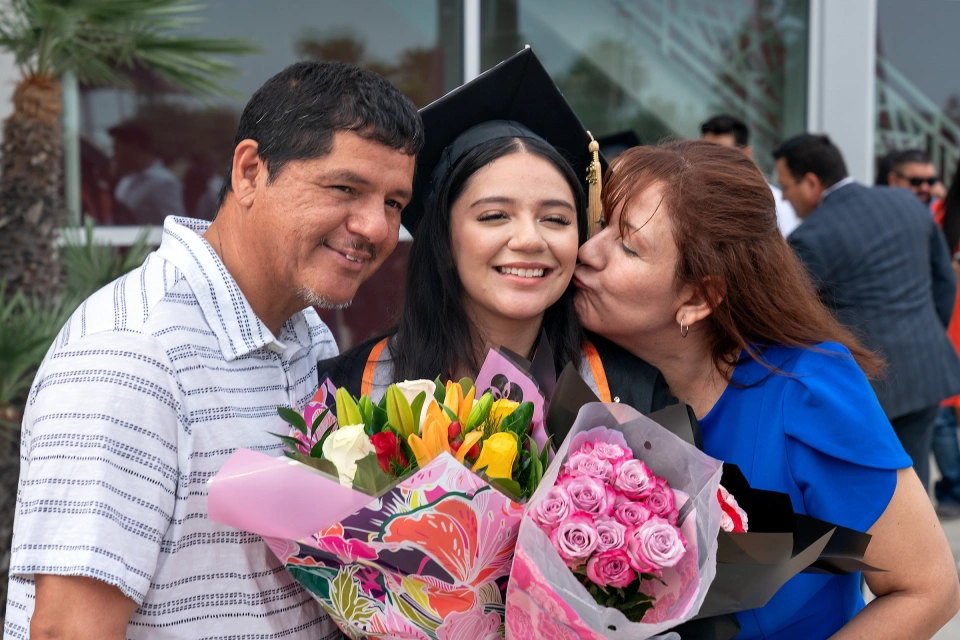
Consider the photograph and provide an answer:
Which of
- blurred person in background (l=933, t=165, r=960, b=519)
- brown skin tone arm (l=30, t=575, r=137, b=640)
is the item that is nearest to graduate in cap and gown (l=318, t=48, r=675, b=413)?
brown skin tone arm (l=30, t=575, r=137, b=640)

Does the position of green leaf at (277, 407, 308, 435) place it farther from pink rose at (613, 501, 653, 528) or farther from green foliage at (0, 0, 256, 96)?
green foliage at (0, 0, 256, 96)

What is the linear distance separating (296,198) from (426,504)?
656 millimetres

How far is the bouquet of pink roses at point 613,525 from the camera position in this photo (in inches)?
50.7

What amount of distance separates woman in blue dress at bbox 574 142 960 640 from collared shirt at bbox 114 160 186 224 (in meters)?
3.59

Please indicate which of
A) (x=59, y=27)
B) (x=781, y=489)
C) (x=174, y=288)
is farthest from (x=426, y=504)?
(x=59, y=27)

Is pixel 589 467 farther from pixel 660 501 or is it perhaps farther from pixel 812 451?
pixel 812 451

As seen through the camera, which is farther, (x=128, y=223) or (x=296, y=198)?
(x=128, y=223)

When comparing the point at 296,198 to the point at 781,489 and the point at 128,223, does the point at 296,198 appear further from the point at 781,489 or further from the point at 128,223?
the point at 128,223

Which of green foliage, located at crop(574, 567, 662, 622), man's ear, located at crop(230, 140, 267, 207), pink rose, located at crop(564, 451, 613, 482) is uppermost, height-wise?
man's ear, located at crop(230, 140, 267, 207)

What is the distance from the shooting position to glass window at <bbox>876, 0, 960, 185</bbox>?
684cm

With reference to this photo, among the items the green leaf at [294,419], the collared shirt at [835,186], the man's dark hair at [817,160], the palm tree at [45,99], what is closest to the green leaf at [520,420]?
the green leaf at [294,419]

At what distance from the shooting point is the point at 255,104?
5.68 feet

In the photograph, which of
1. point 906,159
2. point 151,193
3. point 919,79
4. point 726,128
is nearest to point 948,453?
point 906,159

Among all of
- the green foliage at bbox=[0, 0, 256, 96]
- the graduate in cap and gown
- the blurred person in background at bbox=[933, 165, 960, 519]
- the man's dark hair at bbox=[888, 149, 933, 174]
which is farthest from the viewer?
the man's dark hair at bbox=[888, 149, 933, 174]
